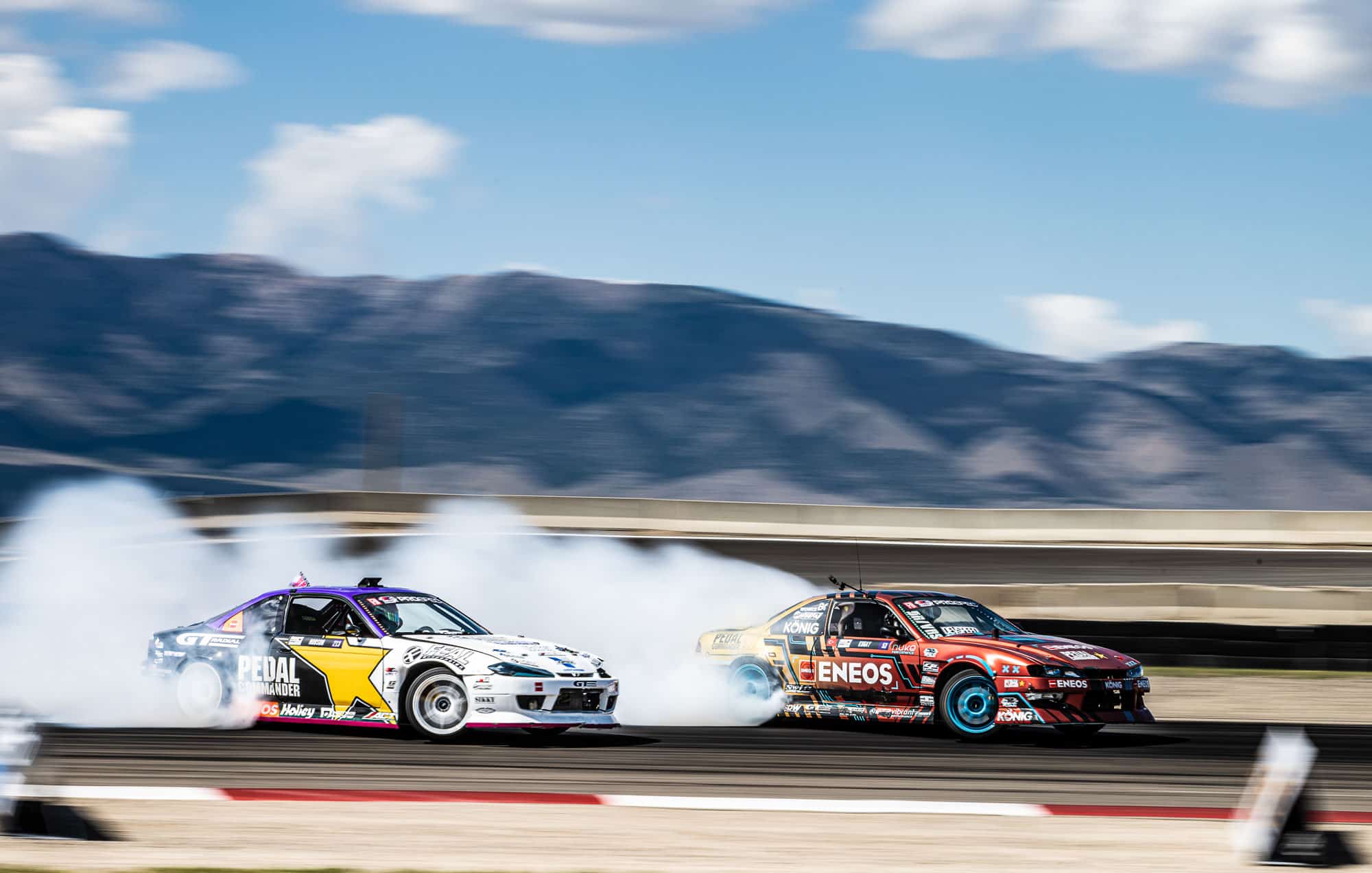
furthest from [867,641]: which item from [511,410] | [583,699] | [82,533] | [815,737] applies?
[511,410]

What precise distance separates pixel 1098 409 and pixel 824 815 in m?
173

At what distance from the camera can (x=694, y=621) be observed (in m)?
18.6

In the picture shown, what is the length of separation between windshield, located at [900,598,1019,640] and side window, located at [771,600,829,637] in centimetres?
70

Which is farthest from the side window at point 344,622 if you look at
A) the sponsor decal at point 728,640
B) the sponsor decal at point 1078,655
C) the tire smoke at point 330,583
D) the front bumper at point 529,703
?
the sponsor decal at point 1078,655

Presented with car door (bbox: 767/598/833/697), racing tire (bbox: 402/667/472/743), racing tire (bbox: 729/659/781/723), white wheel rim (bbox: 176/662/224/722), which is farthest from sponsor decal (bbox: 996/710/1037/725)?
white wheel rim (bbox: 176/662/224/722)

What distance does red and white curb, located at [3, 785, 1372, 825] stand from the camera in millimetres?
8508

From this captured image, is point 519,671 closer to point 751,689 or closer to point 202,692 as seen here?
point 751,689

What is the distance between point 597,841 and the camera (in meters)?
7.59

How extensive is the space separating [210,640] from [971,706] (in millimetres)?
5924

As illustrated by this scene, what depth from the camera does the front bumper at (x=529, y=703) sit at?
10766mm

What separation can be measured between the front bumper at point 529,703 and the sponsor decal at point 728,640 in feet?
6.83

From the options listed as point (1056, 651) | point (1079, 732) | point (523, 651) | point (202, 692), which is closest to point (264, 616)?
point (202, 692)

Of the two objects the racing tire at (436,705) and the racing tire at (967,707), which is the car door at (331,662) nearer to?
the racing tire at (436,705)

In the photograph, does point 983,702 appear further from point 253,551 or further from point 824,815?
point 253,551
